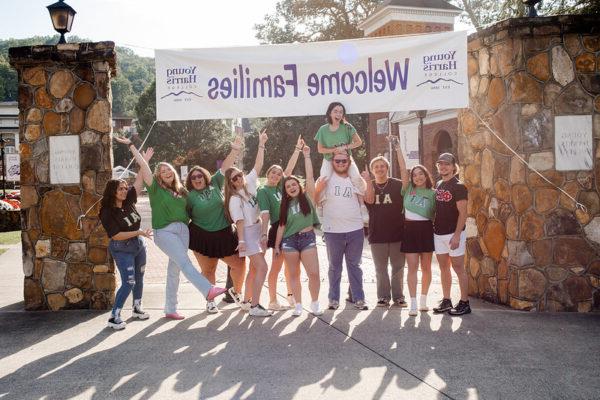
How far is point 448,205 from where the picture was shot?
6.13 meters

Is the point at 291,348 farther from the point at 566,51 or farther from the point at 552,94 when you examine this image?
the point at 566,51

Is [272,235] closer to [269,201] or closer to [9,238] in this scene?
[269,201]

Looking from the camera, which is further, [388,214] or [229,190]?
[388,214]

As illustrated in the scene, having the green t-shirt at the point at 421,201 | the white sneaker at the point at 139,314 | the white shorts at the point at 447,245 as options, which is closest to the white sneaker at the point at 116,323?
the white sneaker at the point at 139,314

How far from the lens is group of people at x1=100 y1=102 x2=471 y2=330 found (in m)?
6.09

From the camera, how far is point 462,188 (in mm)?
6066

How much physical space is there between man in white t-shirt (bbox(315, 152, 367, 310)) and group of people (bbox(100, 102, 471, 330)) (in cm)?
1

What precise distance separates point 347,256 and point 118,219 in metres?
2.61

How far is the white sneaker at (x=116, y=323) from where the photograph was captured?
5.88 m

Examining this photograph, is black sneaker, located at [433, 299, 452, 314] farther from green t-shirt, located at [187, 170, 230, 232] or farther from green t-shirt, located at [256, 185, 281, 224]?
green t-shirt, located at [187, 170, 230, 232]

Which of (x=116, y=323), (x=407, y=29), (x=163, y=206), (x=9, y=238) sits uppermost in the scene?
(x=407, y=29)

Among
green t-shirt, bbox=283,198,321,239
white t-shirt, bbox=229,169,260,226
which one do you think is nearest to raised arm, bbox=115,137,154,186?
white t-shirt, bbox=229,169,260,226

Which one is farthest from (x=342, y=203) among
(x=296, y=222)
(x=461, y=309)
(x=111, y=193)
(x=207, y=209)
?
(x=111, y=193)

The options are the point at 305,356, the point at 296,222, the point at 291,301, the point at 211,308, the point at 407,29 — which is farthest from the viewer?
the point at 407,29
